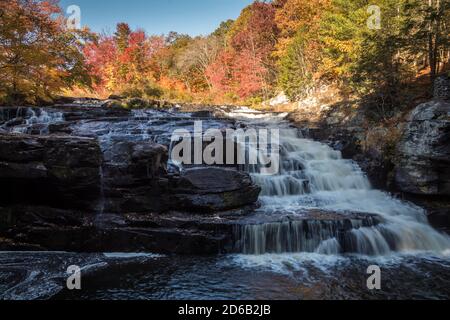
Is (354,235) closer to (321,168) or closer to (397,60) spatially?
(321,168)

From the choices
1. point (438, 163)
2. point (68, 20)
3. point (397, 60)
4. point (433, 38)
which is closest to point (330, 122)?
point (397, 60)

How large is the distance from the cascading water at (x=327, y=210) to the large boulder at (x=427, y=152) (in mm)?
792

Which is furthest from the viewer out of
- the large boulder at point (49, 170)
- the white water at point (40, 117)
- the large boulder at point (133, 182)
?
the white water at point (40, 117)

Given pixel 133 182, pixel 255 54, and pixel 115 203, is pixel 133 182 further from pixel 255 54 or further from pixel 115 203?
pixel 255 54

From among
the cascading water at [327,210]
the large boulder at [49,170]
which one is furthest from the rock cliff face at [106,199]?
the cascading water at [327,210]

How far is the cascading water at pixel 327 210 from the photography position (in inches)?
320

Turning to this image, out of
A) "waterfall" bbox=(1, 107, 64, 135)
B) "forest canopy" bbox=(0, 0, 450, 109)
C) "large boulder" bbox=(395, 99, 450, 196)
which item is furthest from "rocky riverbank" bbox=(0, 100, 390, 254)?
"forest canopy" bbox=(0, 0, 450, 109)

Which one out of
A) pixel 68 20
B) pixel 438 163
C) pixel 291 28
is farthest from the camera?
pixel 291 28

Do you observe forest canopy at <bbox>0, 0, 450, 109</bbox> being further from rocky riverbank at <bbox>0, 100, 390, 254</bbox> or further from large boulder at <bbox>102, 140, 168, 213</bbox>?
large boulder at <bbox>102, 140, 168, 213</bbox>

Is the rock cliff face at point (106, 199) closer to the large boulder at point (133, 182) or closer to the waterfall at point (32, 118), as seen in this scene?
the large boulder at point (133, 182)

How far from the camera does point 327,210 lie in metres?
9.49

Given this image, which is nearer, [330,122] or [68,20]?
[330,122]

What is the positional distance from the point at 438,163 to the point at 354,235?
400 cm

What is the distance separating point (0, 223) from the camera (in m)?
8.05
